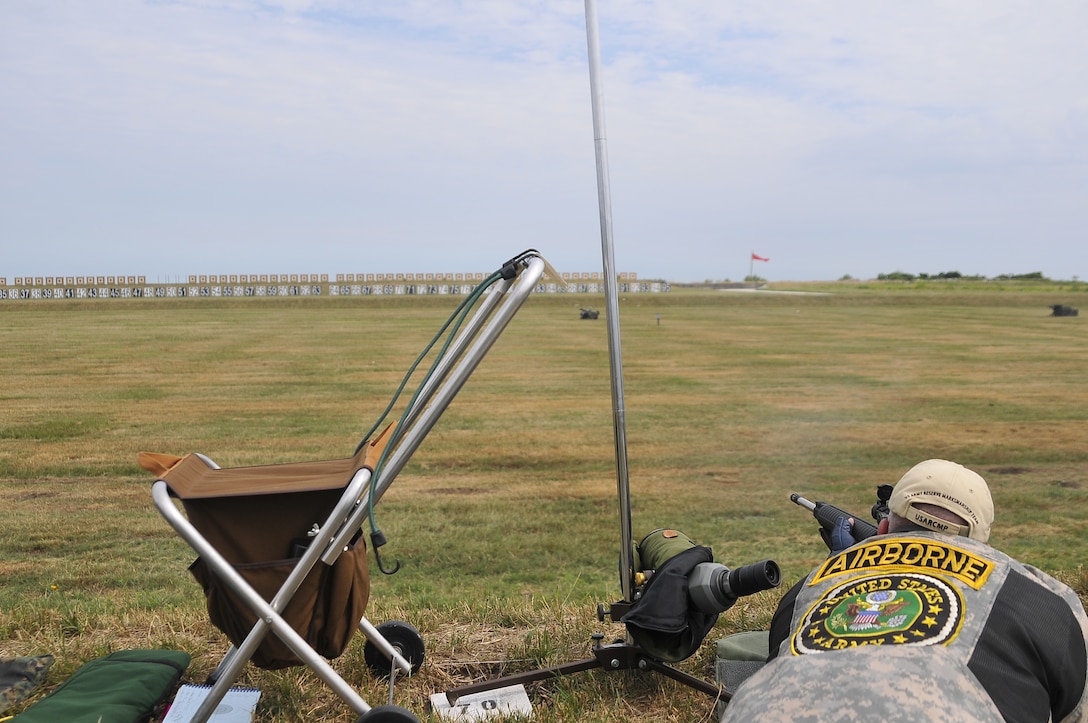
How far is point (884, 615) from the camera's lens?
1792 mm

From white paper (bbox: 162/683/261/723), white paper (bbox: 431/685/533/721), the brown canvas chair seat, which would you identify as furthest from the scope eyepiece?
white paper (bbox: 162/683/261/723)

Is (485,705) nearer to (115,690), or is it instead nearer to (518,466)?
(115,690)

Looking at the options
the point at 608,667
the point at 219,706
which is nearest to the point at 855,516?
the point at 608,667

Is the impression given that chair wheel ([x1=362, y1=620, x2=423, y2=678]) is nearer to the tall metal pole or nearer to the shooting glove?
the tall metal pole

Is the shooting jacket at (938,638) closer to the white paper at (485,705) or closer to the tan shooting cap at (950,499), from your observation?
the tan shooting cap at (950,499)

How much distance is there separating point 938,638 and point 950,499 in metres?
0.48

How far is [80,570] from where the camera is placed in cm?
549

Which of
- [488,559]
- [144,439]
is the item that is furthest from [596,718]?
[144,439]

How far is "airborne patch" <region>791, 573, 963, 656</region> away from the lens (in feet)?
5.73

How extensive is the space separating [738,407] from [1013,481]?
14.8 feet

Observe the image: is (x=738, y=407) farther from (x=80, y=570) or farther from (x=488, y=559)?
(x=80, y=570)

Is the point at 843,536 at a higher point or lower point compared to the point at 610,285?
lower

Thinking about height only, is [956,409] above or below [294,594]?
below

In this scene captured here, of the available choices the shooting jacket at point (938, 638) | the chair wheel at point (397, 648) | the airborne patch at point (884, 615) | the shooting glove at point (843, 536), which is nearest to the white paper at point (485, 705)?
the chair wheel at point (397, 648)
